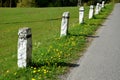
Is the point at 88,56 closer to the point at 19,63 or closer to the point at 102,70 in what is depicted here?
the point at 102,70

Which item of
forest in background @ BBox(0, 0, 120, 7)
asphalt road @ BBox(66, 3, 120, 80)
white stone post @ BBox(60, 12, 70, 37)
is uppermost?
white stone post @ BBox(60, 12, 70, 37)

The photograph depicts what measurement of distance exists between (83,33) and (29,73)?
6.99 metres

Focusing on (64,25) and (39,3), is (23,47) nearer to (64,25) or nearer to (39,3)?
(64,25)

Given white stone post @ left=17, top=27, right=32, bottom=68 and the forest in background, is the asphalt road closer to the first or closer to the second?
white stone post @ left=17, top=27, right=32, bottom=68

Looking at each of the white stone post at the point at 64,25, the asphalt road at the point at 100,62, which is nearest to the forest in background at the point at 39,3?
the white stone post at the point at 64,25

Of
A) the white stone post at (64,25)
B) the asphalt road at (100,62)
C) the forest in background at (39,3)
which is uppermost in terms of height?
the white stone post at (64,25)

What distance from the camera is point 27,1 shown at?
305ft

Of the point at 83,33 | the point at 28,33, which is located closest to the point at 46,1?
the point at 83,33

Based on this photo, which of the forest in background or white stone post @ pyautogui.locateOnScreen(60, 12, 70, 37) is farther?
the forest in background

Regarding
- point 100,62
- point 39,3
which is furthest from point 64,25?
point 39,3

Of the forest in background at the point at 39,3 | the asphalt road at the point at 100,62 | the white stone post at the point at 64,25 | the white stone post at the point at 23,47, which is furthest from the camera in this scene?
the forest in background at the point at 39,3

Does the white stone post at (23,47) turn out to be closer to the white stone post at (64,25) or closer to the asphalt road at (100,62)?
the asphalt road at (100,62)

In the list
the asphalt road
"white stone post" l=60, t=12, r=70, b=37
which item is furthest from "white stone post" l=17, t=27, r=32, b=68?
"white stone post" l=60, t=12, r=70, b=37

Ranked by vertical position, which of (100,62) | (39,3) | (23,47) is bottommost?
(39,3)
